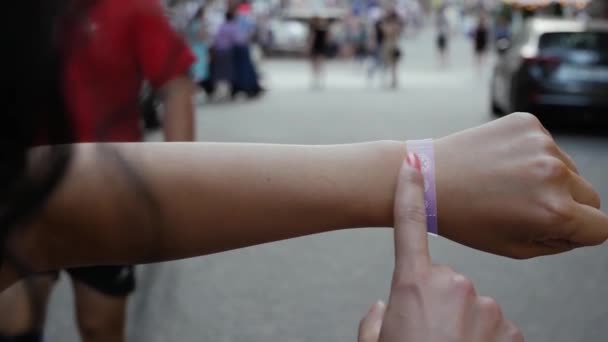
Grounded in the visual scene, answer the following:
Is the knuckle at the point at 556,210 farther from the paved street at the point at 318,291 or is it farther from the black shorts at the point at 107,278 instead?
the paved street at the point at 318,291

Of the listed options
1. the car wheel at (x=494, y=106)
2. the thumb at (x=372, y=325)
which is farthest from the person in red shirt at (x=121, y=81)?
the car wheel at (x=494, y=106)

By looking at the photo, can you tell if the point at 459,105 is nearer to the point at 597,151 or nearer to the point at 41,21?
the point at 597,151

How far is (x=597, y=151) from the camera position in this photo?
900cm

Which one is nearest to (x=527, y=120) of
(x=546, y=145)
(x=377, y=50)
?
(x=546, y=145)

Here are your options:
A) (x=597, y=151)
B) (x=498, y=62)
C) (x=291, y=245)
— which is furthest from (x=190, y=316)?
(x=498, y=62)

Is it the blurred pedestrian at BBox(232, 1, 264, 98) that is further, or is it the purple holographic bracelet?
the blurred pedestrian at BBox(232, 1, 264, 98)

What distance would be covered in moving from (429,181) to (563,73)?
9.53 metres

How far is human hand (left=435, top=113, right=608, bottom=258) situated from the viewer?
1.10 metres

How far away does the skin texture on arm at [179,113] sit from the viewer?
253 cm

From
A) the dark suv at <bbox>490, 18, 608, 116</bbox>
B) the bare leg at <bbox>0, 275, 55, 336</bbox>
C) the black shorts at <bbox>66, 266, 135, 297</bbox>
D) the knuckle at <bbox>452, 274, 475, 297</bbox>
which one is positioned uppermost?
the bare leg at <bbox>0, 275, 55, 336</bbox>

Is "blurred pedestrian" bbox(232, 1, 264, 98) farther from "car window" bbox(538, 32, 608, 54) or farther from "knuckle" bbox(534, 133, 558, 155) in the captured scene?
"knuckle" bbox(534, 133, 558, 155)

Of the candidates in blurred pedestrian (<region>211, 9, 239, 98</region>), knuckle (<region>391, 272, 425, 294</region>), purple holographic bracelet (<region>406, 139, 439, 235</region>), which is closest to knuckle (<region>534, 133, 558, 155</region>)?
purple holographic bracelet (<region>406, 139, 439, 235</region>)

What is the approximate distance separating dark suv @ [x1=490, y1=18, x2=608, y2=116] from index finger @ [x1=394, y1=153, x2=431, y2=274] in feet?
30.2

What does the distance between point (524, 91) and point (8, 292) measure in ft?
31.5
